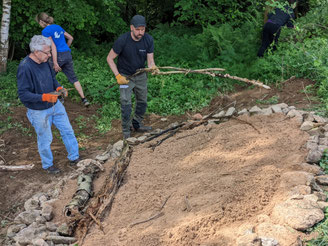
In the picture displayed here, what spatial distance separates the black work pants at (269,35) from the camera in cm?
746

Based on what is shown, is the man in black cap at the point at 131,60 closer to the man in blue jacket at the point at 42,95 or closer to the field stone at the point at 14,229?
the man in blue jacket at the point at 42,95

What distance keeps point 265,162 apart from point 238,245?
4.50ft

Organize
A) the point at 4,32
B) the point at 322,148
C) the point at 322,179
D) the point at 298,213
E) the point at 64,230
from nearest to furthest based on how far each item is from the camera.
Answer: the point at 298,213 < the point at 322,179 < the point at 64,230 < the point at 322,148 < the point at 4,32

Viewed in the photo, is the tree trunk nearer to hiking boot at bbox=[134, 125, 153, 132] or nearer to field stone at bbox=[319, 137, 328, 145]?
hiking boot at bbox=[134, 125, 153, 132]

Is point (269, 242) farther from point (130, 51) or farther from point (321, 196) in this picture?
point (130, 51)

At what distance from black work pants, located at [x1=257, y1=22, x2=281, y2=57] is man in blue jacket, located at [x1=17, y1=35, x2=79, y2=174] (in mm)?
4851

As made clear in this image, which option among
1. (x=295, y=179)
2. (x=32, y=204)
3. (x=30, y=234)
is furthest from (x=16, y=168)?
(x=295, y=179)

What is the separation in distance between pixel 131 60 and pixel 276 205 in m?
3.42

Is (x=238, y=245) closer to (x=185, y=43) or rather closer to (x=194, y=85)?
(x=194, y=85)

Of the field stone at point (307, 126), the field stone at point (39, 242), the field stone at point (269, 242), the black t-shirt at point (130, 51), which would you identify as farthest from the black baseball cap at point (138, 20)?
the field stone at point (269, 242)

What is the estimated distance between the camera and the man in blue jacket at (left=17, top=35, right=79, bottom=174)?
4.41 metres

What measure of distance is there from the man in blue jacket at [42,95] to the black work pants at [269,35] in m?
4.85

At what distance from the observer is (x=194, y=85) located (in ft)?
24.5

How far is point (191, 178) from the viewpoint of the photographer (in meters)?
3.86
